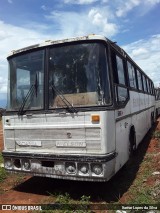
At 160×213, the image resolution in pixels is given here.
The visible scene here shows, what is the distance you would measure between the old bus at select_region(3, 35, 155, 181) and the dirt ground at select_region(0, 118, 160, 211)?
1.83 ft

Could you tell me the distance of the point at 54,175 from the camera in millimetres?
6117

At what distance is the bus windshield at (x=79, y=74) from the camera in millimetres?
5871

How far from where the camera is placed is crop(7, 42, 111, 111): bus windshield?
5.91 metres

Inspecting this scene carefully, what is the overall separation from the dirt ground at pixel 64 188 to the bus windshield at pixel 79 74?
1.96 m

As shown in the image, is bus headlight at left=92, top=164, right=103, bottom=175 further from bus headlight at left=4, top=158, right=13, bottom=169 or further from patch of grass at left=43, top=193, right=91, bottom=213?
bus headlight at left=4, top=158, right=13, bottom=169

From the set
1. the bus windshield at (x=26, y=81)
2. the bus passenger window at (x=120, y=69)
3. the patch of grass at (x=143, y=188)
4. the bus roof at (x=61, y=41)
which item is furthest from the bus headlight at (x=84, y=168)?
the bus roof at (x=61, y=41)

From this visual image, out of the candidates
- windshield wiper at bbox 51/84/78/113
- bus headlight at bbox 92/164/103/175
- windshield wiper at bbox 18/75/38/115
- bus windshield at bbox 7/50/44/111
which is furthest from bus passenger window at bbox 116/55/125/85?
bus headlight at bbox 92/164/103/175

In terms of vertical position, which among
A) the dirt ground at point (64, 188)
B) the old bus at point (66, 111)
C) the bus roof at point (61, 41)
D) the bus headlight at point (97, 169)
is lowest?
the dirt ground at point (64, 188)

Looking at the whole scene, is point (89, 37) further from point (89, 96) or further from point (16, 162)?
point (16, 162)

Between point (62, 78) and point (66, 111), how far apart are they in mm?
715

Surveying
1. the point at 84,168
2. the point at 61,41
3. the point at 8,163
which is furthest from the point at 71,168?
the point at 61,41

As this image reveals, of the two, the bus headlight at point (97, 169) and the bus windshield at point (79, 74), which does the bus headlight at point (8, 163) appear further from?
the bus headlight at point (97, 169)

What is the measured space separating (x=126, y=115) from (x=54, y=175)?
253cm

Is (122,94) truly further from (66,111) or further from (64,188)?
(64,188)
